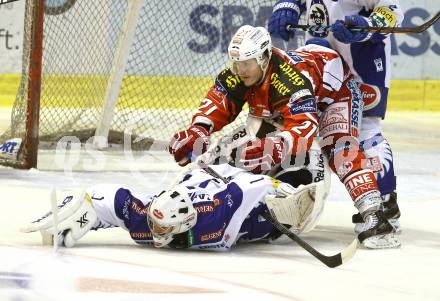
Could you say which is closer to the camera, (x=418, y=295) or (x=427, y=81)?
(x=418, y=295)

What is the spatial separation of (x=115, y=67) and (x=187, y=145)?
10.9ft

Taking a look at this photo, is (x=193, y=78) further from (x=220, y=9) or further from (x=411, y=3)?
(x=411, y=3)

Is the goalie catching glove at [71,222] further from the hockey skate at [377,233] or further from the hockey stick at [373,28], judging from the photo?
the hockey stick at [373,28]

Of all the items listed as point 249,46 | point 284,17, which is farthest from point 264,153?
point 284,17

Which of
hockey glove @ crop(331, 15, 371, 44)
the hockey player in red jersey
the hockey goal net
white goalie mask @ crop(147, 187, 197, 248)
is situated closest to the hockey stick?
hockey glove @ crop(331, 15, 371, 44)

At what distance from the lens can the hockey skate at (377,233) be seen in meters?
4.70

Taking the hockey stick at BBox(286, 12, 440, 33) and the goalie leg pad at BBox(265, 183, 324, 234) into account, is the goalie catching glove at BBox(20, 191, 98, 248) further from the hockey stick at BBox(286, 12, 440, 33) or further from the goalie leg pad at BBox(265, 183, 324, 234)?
the hockey stick at BBox(286, 12, 440, 33)

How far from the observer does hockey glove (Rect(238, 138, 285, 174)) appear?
14.7ft

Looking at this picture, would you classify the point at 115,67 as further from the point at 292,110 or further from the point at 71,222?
the point at 71,222

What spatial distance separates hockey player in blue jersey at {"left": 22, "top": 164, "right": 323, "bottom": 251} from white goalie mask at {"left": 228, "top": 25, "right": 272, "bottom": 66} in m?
0.47

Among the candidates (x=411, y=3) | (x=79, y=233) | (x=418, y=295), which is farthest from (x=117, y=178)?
(x=411, y=3)

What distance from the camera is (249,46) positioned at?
450cm

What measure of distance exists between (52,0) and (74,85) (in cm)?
62

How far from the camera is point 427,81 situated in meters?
11.3
